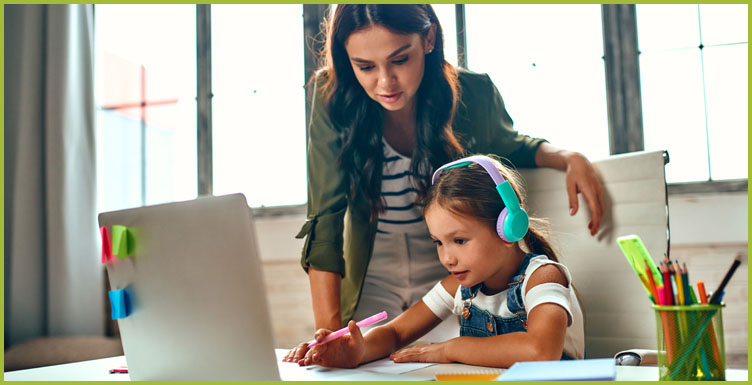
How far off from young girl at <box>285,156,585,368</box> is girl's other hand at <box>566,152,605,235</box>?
108mm

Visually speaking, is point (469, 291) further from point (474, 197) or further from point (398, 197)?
point (398, 197)

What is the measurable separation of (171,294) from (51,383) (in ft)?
0.63

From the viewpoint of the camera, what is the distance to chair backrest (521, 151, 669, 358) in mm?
1212

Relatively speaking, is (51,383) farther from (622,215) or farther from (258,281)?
(622,215)

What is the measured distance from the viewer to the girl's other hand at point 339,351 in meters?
0.92

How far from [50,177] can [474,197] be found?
2.11 m

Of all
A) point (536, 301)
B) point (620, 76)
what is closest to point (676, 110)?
point (620, 76)

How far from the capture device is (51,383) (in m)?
0.79

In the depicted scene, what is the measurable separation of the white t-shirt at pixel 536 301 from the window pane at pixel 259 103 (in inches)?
58.2

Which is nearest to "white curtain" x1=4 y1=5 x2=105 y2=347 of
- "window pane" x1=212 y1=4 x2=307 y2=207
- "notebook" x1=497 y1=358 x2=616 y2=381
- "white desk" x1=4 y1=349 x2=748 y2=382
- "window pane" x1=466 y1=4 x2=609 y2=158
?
"window pane" x1=212 y1=4 x2=307 y2=207

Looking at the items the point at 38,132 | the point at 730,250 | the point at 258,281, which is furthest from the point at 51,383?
the point at 38,132

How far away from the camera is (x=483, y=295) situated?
3.84ft

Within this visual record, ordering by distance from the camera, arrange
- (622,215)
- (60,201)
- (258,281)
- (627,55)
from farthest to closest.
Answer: (60,201) < (627,55) < (622,215) < (258,281)

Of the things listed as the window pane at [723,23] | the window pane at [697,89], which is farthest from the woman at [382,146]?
the window pane at [723,23]
